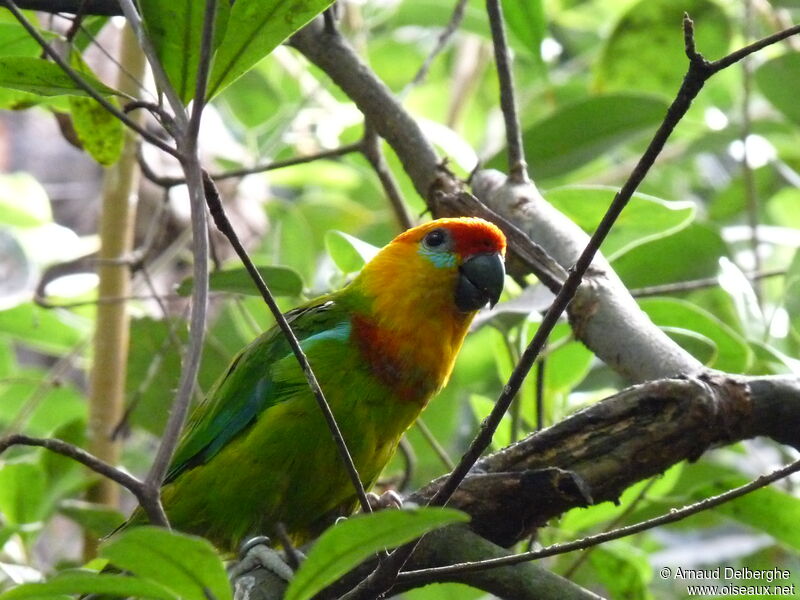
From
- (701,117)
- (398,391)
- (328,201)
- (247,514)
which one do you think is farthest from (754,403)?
(328,201)

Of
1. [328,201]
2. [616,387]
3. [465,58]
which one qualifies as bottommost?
[616,387]

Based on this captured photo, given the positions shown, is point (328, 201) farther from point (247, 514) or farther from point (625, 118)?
point (247, 514)

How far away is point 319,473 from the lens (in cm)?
210

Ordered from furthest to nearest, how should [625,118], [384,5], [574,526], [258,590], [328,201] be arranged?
[328,201] → [384,5] → [625,118] → [574,526] → [258,590]

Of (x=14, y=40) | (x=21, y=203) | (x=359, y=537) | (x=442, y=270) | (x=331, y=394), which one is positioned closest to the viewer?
(x=359, y=537)

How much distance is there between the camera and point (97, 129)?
6.81 feet

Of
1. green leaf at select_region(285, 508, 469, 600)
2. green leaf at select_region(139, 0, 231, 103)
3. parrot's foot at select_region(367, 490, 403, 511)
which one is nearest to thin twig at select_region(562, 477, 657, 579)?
parrot's foot at select_region(367, 490, 403, 511)

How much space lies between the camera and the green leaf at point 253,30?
1.42 metres

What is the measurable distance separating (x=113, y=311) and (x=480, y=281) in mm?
1172

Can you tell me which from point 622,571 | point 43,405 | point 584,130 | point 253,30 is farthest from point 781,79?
point 43,405

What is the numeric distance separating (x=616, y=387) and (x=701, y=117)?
148 centimetres

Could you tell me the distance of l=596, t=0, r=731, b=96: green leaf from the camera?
2984 millimetres

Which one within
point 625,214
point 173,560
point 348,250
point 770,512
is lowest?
point 770,512

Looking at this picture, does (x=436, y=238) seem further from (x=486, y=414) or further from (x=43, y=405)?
(x=43, y=405)
